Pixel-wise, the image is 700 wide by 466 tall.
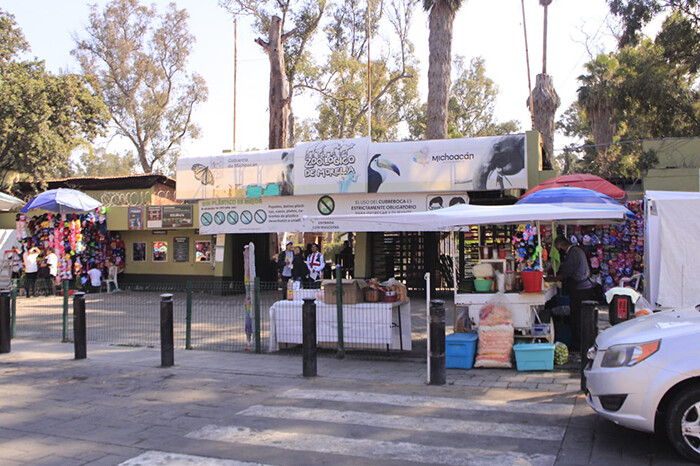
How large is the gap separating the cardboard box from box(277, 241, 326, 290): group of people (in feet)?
25.7

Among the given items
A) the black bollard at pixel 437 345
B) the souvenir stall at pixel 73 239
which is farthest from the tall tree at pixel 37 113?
the black bollard at pixel 437 345

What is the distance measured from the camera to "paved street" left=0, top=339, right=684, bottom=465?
17.7 feet

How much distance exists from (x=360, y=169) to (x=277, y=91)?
34.2 feet

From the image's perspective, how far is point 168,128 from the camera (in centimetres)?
4419

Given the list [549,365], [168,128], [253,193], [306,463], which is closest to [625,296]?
[549,365]

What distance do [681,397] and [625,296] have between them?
3.77 meters

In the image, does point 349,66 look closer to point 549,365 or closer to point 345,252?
point 345,252

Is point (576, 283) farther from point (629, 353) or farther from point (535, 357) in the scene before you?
point (629, 353)

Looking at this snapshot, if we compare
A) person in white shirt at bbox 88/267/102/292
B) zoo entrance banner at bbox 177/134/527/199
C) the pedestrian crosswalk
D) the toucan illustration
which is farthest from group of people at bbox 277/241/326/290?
the pedestrian crosswalk

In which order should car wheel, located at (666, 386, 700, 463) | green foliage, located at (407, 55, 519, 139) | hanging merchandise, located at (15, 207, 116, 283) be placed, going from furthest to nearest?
green foliage, located at (407, 55, 519, 139), hanging merchandise, located at (15, 207, 116, 283), car wheel, located at (666, 386, 700, 463)

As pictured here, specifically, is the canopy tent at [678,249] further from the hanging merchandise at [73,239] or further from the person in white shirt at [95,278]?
the person in white shirt at [95,278]

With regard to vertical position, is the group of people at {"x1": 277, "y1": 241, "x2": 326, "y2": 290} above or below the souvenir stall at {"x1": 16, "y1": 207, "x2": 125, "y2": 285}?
below

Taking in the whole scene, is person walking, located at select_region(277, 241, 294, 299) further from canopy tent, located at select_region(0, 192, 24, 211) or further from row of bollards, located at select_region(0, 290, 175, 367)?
row of bollards, located at select_region(0, 290, 175, 367)

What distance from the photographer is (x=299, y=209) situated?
19.4m
